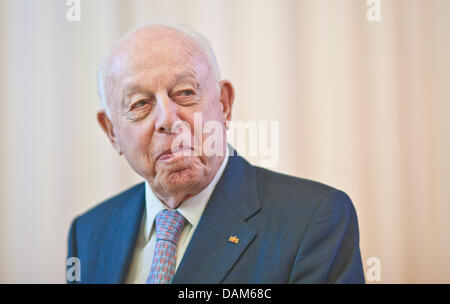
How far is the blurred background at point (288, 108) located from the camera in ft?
6.17

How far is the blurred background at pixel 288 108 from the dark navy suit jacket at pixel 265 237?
13.8 inches

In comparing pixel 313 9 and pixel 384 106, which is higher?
pixel 313 9

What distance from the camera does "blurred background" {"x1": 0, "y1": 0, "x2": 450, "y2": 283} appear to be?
188 centimetres

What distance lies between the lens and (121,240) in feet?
5.68

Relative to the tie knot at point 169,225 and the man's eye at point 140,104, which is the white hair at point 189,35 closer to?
the man's eye at point 140,104

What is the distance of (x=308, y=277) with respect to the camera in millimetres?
1414

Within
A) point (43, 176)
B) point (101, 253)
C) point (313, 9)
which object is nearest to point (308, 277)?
point (101, 253)

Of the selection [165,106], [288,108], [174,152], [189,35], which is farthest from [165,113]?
[288,108]

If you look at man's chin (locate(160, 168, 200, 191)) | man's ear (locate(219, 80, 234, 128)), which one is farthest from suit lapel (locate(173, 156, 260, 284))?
man's ear (locate(219, 80, 234, 128))

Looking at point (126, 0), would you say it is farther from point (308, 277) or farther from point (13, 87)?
point (308, 277)

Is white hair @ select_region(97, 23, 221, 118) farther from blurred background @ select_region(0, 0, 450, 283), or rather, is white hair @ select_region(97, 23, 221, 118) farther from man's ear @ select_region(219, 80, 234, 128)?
blurred background @ select_region(0, 0, 450, 283)

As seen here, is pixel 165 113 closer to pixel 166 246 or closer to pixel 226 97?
pixel 226 97

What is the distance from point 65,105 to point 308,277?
1.37 m

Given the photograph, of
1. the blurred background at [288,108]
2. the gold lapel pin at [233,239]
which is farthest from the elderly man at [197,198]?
the blurred background at [288,108]
